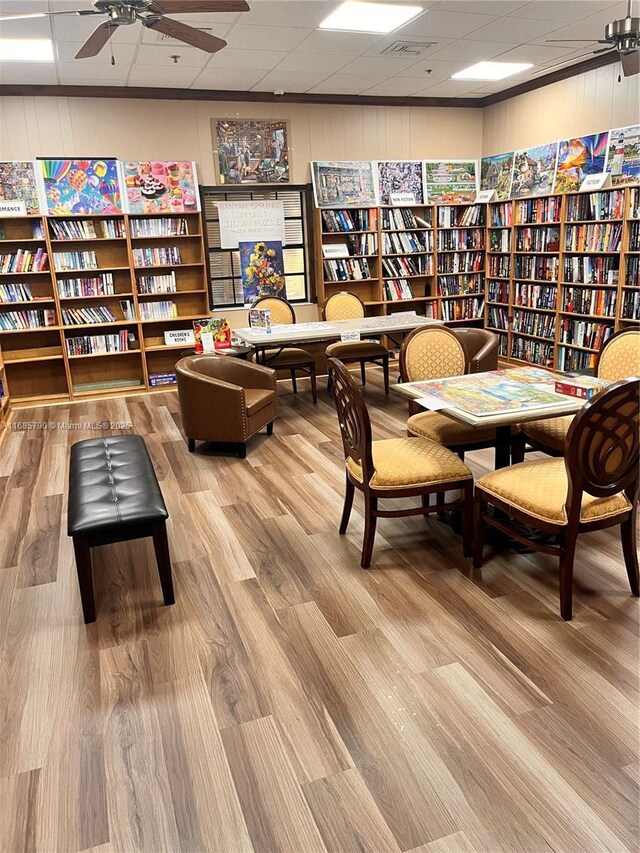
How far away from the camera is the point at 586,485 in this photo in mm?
2422

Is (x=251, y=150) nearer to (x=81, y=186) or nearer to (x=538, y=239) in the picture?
(x=81, y=186)

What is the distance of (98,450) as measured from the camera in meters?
3.40

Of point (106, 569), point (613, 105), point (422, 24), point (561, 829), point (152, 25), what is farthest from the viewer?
point (613, 105)

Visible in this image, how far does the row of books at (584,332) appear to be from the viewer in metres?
6.14

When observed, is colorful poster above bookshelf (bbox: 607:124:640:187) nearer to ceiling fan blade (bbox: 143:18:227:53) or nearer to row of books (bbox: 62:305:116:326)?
ceiling fan blade (bbox: 143:18:227:53)

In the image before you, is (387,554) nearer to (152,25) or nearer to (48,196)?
(152,25)

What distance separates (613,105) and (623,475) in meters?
4.99

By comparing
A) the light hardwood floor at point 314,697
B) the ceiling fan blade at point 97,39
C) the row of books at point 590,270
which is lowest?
the light hardwood floor at point 314,697

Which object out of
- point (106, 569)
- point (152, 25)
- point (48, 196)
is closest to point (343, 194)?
point (48, 196)

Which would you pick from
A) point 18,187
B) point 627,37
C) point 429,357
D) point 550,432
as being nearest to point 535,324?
point 627,37

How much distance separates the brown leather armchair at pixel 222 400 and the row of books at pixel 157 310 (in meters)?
2.09

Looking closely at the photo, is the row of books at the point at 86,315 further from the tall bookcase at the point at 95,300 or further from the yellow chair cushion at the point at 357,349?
the yellow chair cushion at the point at 357,349

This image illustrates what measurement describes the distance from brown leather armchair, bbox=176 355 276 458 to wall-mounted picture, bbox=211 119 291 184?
2911 mm

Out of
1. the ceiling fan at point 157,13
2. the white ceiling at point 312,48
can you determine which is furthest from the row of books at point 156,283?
the ceiling fan at point 157,13
